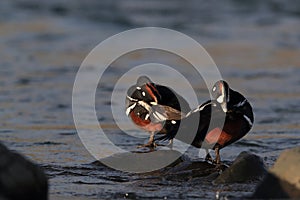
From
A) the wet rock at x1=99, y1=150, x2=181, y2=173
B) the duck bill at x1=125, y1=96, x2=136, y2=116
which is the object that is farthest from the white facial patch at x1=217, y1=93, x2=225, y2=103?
the duck bill at x1=125, y1=96, x2=136, y2=116

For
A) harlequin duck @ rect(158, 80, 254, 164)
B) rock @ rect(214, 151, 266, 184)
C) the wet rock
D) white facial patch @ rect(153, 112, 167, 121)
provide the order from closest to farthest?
1. rock @ rect(214, 151, 266, 184)
2. harlequin duck @ rect(158, 80, 254, 164)
3. the wet rock
4. white facial patch @ rect(153, 112, 167, 121)

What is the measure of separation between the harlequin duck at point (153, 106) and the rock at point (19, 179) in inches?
95.9

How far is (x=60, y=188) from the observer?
6.18 metres

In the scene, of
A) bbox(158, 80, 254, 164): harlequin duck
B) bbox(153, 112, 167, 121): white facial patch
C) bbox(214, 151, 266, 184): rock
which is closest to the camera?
bbox(214, 151, 266, 184): rock

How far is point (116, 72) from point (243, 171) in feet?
21.5

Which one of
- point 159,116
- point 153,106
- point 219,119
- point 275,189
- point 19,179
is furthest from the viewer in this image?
point 153,106

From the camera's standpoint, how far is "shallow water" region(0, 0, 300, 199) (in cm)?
659

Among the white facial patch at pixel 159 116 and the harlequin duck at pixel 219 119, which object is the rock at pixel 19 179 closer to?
the harlequin duck at pixel 219 119

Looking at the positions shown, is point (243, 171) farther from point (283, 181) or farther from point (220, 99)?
point (283, 181)

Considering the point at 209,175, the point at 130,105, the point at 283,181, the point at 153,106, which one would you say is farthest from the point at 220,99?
the point at 283,181

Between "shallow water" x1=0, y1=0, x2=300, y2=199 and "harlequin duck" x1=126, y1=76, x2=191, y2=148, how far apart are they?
0.43 meters

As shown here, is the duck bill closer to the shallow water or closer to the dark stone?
the shallow water

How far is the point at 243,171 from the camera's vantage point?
20.7 ft

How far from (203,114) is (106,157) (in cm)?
113
